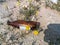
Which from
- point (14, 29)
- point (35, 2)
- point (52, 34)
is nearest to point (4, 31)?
point (14, 29)

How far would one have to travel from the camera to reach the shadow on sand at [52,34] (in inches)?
161

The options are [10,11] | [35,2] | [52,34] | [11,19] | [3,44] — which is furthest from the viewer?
[35,2]

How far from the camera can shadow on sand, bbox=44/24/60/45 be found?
4.08 meters

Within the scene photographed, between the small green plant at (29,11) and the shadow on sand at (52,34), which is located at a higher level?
the small green plant at (29,11)

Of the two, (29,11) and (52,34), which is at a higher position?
(29,11)

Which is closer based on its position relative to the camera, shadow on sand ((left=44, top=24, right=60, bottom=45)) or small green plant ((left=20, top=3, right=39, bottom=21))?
shadow on sand ((left=44, top=24, right=60, bottom=45))

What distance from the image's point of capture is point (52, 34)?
4.29 meters

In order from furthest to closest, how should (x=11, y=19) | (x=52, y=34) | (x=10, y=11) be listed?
1. (x=10, y=11)
2. (x=11, y=19)
3. (x=52, y=34)

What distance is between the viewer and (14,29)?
437cm

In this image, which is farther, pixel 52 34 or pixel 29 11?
pixel 29 11

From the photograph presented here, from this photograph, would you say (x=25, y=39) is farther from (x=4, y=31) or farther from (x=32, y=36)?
(x=4, y=31)

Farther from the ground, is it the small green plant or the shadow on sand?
the small green plant

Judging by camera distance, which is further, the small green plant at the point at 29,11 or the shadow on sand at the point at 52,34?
the small green plant at the point at 29,11

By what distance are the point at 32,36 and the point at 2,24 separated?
68cm
